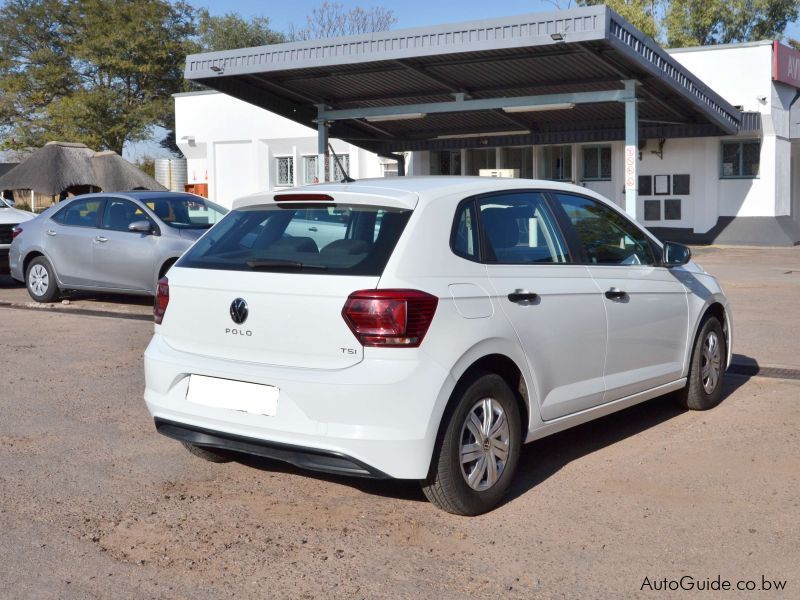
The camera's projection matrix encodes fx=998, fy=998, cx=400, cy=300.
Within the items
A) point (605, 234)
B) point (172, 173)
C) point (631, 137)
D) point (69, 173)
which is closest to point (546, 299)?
point (605, 234)

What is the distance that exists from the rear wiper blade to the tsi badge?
0.20 meters

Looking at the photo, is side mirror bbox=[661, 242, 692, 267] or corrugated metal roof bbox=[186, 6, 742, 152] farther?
corrugated metal roof bbox=[186, 6, 742, 152]

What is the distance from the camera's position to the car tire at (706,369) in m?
7.12

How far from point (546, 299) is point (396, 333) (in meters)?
1.20

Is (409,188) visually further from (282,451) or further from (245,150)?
(245,150)

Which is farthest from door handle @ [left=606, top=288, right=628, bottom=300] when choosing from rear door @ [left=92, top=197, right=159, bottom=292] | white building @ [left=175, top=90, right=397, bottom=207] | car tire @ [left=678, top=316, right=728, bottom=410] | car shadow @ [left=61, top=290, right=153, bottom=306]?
white building @ [left=175, top=90, right=397, bottom=207]

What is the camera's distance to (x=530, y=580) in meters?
4.20

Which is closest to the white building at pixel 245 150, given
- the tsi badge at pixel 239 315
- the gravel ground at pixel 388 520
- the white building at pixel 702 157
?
the white building at pixel 702 157

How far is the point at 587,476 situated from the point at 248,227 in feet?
7.80

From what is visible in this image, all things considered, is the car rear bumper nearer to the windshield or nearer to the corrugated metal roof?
the windshield

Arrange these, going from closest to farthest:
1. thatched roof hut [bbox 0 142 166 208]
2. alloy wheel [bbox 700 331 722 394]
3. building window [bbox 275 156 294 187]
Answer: alloy wheel [bbox 700 331 722 394], thatched roof hut [bbox 0 142 166 208], building window [bbox 275 156 294 187]

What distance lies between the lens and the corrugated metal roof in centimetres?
1717

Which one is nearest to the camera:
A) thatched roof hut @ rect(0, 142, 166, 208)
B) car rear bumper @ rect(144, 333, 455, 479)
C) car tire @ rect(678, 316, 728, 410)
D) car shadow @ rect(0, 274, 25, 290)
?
car rear bumper @ rect(144, 333, 455, 479)

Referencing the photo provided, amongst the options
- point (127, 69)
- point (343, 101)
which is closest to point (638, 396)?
point (343, 101)
